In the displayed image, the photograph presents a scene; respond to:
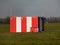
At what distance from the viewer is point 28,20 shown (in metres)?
52.1

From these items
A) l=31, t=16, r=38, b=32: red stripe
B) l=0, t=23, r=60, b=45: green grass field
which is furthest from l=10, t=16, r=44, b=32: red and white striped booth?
l=0, t=23, r=60, b=45: green grass field

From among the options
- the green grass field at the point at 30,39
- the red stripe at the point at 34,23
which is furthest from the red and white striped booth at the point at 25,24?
the green grass field at the point at 30,39

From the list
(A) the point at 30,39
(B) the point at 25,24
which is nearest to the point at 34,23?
(B) the point at 25,24

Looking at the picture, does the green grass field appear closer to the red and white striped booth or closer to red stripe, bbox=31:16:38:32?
the red and white striped booth

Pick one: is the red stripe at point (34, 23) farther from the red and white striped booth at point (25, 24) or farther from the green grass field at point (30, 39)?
the green grass field at point (30, 39)

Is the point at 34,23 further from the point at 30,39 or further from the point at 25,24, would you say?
the point at 30,39

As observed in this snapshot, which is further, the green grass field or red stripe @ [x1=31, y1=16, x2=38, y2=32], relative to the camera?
red stripe @ [x1=31, y1=16, x2=38, y2=32]

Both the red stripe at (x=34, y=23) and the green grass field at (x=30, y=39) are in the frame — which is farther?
the red stripe at (x=34, y=23)

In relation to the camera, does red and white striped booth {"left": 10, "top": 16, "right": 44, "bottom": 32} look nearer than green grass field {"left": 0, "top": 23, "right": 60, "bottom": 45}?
No

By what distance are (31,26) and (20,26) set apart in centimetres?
218

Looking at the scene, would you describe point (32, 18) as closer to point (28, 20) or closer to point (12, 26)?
point (28, 20)

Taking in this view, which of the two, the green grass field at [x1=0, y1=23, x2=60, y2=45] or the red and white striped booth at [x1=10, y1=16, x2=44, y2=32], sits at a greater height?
the red and white striped booth at [x1=10, y1=16, x2=44, y2=32]

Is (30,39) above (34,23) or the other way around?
the other way around

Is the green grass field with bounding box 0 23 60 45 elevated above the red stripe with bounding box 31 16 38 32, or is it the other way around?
the red stripe with bounding box 31 16 38 32
